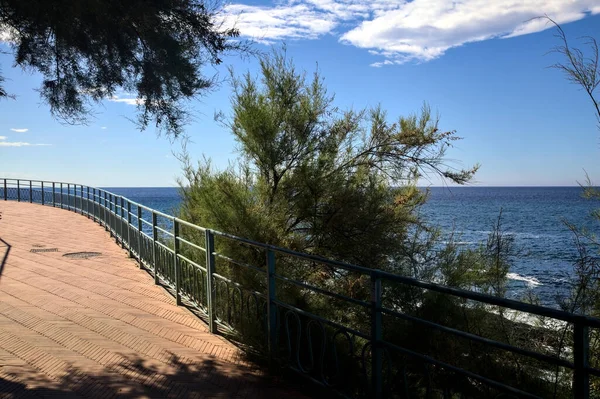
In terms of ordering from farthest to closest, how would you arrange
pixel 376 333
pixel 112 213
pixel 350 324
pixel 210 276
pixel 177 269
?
pixel 112 213, pixel 350 324, pixel 177 269, pixel 210 276, pixel 376 333

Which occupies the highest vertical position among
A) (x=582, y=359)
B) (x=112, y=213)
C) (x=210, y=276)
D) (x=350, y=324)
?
(x=112, y=213)

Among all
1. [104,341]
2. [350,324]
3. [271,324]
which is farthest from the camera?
[350,324]

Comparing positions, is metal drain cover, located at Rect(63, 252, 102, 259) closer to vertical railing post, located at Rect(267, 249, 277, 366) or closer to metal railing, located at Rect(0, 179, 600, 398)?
metal railing, located at Rect(0, 179, 600, 398)

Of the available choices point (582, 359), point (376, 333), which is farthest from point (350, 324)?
point (582, 359)

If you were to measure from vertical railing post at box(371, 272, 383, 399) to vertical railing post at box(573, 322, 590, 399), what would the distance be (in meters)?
1.18

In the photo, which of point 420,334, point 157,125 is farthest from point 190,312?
point 420,334

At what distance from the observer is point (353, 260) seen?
31.6 ft

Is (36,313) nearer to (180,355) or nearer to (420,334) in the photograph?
(180,355)

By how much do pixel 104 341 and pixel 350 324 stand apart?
11.8 feet

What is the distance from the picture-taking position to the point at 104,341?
503 cm

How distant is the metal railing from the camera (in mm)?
3913

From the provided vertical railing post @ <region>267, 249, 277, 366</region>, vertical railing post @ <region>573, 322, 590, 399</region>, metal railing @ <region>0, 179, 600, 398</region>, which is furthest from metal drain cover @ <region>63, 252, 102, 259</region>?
vertical railing post @ <region>573, 322, 590, 399</region>

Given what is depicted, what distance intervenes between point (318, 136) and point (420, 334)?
4.64 meters

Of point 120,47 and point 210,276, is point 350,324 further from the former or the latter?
point 120,47
